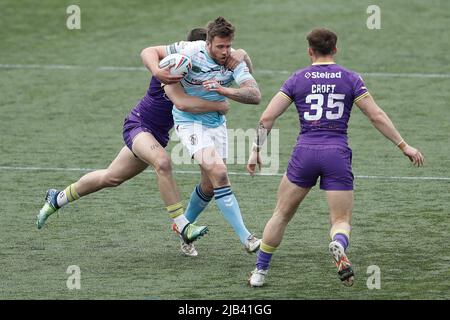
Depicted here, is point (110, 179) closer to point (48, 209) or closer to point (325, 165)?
point (48, 209)

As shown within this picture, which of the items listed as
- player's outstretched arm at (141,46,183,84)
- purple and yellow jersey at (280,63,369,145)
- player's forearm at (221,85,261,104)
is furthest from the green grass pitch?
player's outstretched arm at (141,46,183,84)

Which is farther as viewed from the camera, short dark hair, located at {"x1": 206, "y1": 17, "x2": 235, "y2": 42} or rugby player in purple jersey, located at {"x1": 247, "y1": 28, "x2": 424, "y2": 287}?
short dark hair, located at {"x1": 206, "y1": 17, "x2": 235, "y2": 42}

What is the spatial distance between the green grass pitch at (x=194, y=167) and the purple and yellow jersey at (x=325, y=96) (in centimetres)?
126

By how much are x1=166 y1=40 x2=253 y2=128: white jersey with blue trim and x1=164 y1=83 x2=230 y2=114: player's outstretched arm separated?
0.04 meters

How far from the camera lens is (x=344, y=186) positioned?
27.7 ft

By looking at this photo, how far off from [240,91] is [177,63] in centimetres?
60

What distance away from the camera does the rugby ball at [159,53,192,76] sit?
371 inches

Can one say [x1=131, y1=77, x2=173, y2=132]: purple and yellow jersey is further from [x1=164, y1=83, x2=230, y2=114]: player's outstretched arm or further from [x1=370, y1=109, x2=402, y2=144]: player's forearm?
[x1=370, y1=109, x2=402, y2=144]: player's forearm

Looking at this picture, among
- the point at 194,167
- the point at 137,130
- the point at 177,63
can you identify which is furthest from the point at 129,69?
the point at 177,63

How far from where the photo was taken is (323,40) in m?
8.41

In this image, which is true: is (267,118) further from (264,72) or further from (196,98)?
(264,72)

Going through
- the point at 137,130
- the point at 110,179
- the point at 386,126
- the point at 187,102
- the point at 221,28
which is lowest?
the point at 110,179
